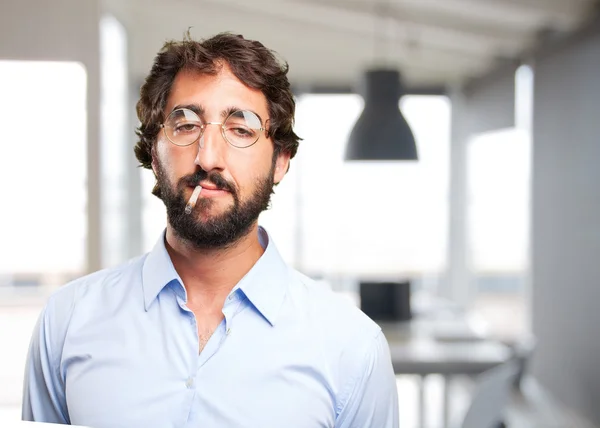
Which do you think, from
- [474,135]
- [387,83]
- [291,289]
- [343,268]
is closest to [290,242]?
[343,268]

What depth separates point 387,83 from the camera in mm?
3998

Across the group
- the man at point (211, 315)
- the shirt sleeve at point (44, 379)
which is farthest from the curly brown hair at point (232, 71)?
the shirt sleeve at point (44, 379)

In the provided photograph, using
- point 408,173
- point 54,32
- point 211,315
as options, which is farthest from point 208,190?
point 408,173

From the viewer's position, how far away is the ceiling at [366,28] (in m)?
5.11

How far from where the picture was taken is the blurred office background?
386cm

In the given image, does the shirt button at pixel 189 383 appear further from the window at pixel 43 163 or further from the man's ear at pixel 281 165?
the window at pixel 43 163

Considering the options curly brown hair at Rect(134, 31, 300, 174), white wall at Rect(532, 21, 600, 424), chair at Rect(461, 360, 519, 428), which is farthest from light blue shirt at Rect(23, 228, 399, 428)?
white wall at Rect(532, 21, 600, 424)

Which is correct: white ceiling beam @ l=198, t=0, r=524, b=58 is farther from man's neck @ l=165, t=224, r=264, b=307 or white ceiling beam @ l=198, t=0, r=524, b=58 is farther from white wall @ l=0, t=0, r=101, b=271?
man's neck @ l=165, t=224, r=264, b=307

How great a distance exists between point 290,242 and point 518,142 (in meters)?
2.39

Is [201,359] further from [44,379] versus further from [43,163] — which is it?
[43,163]

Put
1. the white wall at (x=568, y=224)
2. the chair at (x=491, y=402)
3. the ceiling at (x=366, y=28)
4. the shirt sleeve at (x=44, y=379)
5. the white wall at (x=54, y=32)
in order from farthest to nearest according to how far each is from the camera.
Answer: the ceiling at (x=366, y=28), the white wall at (x=568, y=224), the white wall at (x=54, y=32), the chair at (x=491, y=402), the shirt sleeve at (x=44, y=379)

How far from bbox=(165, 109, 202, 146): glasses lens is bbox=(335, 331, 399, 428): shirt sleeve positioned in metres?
0.47

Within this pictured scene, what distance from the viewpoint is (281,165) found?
1445 millimetres

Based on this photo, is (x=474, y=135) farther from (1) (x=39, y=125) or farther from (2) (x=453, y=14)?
(1) (x=39, y=125)
